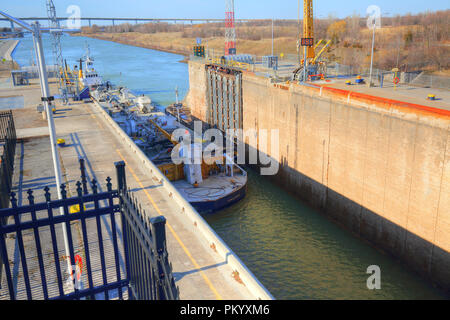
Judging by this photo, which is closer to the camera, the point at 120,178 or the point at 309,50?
the point at 120,178

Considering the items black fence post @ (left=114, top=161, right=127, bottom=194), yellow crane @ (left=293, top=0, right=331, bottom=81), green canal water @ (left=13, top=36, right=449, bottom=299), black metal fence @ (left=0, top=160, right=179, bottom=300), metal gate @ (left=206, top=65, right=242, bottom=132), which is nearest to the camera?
black metal fence @ (left=0, top=160, right=179, bottom=300)

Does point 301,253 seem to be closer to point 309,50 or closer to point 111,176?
point 111,176

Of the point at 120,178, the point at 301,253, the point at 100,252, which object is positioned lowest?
the point at 301,253

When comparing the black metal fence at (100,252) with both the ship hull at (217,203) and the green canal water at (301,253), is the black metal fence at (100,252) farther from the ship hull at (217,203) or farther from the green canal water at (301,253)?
the ship hull at (217,203)

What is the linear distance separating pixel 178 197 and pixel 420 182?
10.5 metres

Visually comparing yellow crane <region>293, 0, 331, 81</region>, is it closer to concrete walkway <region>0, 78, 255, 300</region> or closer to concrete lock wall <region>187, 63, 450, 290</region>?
concrete lock wall <region>187, 63, 450, 290</region>

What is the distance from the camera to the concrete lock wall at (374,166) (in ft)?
56.9

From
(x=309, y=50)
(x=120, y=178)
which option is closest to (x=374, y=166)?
(x=120, y=178)

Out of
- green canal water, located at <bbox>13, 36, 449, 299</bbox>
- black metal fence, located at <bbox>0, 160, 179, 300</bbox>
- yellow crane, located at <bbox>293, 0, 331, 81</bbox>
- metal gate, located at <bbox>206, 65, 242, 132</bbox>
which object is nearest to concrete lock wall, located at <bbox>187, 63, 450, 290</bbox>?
green canal water, located at <bbox>13, 36, 449, 299</bbox>

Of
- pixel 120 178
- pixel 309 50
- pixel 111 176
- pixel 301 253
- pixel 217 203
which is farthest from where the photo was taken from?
pixel 309 50

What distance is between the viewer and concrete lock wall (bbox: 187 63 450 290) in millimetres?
17328

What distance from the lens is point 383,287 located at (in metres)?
17.7

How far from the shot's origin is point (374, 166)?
20.6m

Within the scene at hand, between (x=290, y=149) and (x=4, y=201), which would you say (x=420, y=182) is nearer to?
(x=290, y=149)
